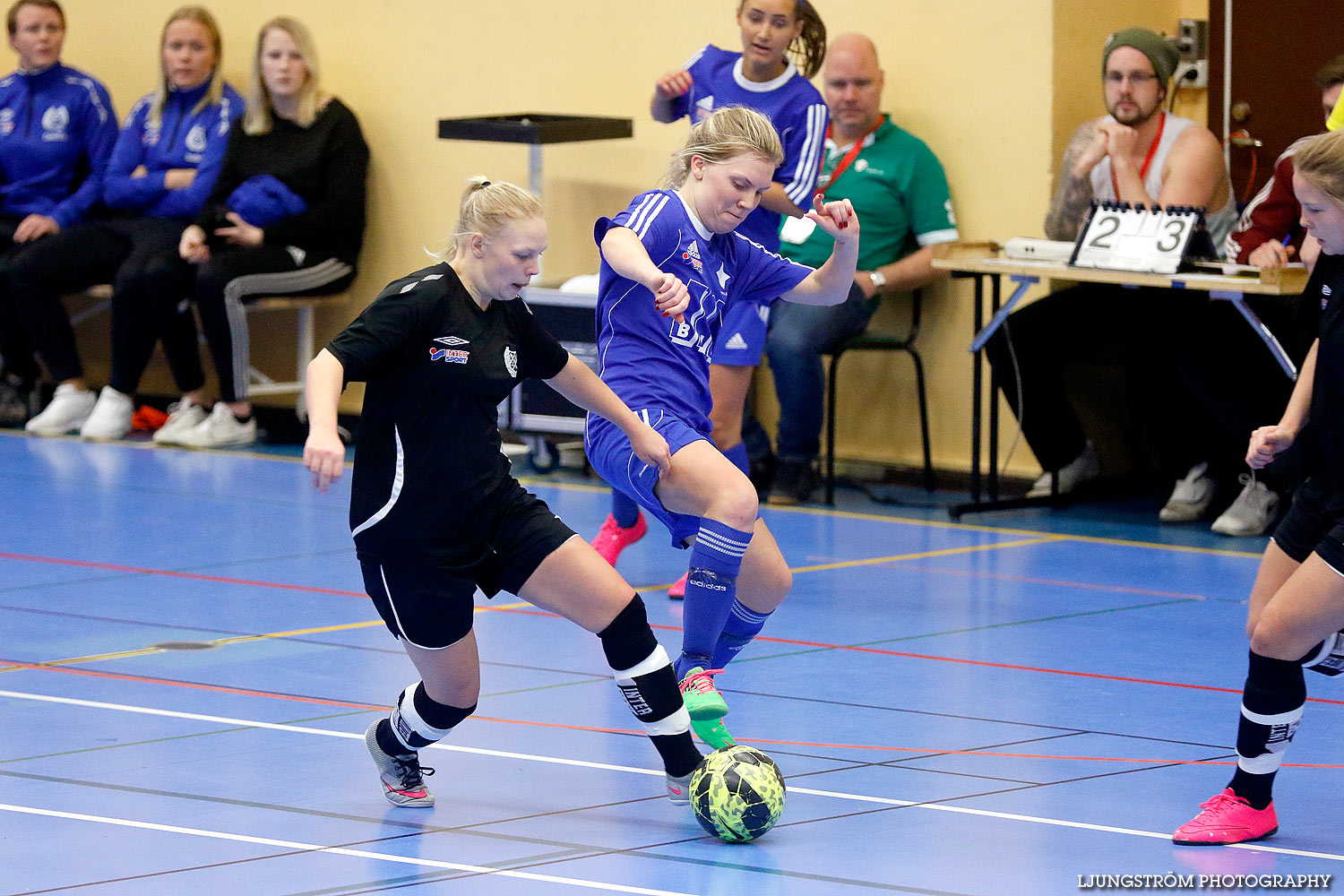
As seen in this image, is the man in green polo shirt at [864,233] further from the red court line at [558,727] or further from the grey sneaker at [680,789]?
the grey sneaker at [680,789]

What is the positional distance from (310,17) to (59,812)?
24.4 ft

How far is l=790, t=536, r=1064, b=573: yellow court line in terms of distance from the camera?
7.16 meters

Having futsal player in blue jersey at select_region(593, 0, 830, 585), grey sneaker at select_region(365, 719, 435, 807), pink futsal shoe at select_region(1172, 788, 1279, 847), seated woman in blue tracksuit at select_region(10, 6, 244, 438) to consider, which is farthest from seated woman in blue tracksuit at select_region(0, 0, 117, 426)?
pink futsal shoe at select_region(1172, 788, 1279, 847)

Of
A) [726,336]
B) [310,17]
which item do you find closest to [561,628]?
[726,336]

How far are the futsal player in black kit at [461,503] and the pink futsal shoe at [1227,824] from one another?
1.04 m

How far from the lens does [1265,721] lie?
393 cm

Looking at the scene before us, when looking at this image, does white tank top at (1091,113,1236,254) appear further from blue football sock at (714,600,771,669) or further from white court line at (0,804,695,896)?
white court line at (0,804,695,896)

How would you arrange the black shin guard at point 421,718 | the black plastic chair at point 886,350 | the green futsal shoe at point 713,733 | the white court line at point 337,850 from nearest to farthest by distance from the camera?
the white court line at point 337,850
the black shin guard at point 421,718
the green futsal shoe at point 713,733
the black plastic chair at point 886,350

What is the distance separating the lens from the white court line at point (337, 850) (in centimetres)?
365

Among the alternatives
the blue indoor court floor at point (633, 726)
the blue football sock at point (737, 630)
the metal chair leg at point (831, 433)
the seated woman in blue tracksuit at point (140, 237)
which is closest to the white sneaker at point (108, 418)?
the seated woman in blue tracksuit at point (140, 237)

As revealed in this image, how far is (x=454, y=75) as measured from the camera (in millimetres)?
10359

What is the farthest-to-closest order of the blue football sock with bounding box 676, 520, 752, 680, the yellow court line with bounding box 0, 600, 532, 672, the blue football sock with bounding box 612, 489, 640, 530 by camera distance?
the blue football sock with bounding box 612, 489, 640, 530 → the yellow court line with bounding box 0, 600, 532, 672 → the blue football sock with bounding box 676, 520, 752, 680

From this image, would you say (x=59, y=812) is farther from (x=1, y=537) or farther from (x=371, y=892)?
(x=1, y=537)

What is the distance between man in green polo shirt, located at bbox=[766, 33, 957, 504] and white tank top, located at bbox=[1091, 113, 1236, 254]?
2.69 ft
